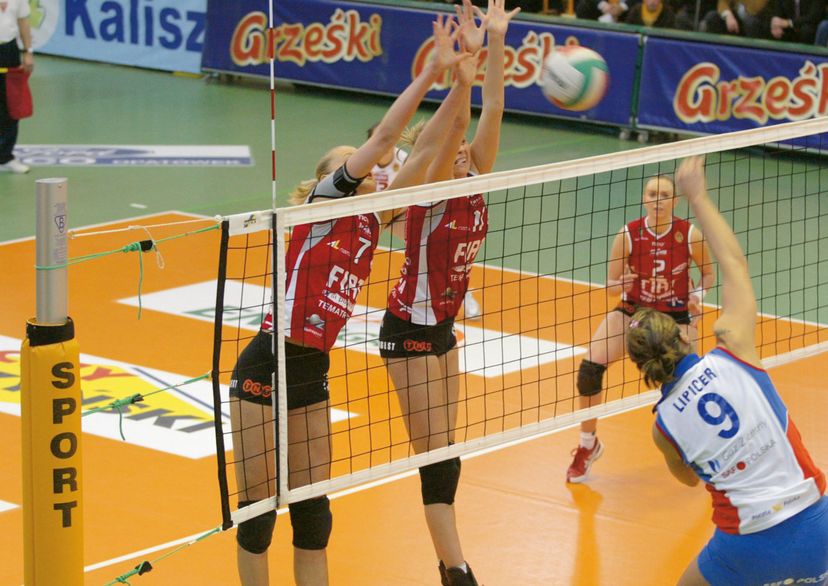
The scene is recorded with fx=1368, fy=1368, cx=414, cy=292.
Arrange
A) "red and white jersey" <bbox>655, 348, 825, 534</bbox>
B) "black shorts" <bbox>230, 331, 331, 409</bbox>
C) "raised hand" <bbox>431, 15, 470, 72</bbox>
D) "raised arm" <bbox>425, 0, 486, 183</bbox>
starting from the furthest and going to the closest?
"raised arm" <bbox>425, 0, 486, 183</bbox> < "raised hand" <bbox>431, 15, 470, 72</bbox> < "black shorts" <bbox>230, 331, 331, 409</bbox> < "red and white jersey" <bbox>655, 348, 825, 534</bbox>

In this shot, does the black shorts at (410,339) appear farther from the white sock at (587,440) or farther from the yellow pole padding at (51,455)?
the yellow pole padding at (51,455)

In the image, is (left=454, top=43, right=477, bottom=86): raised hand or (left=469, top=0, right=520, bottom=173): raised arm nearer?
(left=454, top=43, right=477, bottom=86): raised hand

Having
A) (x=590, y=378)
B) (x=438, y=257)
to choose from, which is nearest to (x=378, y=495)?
(x=590, y=378)

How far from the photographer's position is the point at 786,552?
4.65 metres

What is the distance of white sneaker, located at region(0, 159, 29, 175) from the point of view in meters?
14.2

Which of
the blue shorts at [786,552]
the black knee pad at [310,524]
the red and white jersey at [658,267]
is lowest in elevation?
the black knee pad at [310,524]

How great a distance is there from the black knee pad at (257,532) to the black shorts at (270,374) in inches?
16.6

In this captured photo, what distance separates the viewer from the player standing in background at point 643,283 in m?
7.54

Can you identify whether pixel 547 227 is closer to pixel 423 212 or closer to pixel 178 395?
pixel 178 395

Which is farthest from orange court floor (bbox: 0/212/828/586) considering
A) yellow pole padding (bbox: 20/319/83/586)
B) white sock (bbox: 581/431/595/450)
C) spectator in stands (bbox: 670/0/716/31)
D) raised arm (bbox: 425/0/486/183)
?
spectator in stands (bbox: 670/0/716/31)

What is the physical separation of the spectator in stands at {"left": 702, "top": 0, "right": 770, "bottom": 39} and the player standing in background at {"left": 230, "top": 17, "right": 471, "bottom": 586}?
12.0 meters

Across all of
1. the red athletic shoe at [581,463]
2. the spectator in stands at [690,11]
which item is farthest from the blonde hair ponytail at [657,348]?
the spectator in stands at [690,11]

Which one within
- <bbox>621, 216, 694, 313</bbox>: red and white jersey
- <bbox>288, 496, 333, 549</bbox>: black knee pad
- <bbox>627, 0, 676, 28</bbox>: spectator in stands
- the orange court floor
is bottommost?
the orange court floor

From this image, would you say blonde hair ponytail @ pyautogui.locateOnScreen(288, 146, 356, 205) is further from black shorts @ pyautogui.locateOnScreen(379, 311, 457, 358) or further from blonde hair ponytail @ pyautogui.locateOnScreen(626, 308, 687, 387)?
blonde hair ponytail @ pyautogui.locateOnScreen(626, 308, 687, 387)
